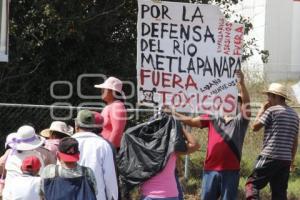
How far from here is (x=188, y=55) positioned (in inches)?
282

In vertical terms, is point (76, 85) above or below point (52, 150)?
above

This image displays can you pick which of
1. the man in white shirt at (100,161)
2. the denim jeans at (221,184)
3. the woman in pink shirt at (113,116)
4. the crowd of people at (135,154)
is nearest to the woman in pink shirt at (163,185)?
the crowd of people at (135,154)

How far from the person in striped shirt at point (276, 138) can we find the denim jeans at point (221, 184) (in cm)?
84

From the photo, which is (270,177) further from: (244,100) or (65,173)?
(65,173)

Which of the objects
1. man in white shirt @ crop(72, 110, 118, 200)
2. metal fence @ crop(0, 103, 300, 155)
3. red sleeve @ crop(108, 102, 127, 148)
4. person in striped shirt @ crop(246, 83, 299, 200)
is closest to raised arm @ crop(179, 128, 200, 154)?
red sleeve @ crop(108, 102, 127, 148)

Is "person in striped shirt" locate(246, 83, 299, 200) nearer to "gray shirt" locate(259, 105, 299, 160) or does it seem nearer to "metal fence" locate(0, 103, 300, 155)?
"gray shirt" locate(259, 105, 299, 160)

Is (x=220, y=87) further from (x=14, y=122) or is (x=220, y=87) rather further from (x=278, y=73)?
(x=278, y=73)

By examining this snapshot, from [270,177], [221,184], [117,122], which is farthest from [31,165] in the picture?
[270,177]

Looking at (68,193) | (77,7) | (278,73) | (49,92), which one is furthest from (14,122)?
(278,73)

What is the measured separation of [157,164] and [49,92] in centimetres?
458

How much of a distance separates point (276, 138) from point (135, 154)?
7.77 feet

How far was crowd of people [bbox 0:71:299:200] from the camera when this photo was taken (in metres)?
5.12

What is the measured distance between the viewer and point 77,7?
9.61 m

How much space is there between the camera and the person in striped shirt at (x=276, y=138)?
299 inches
